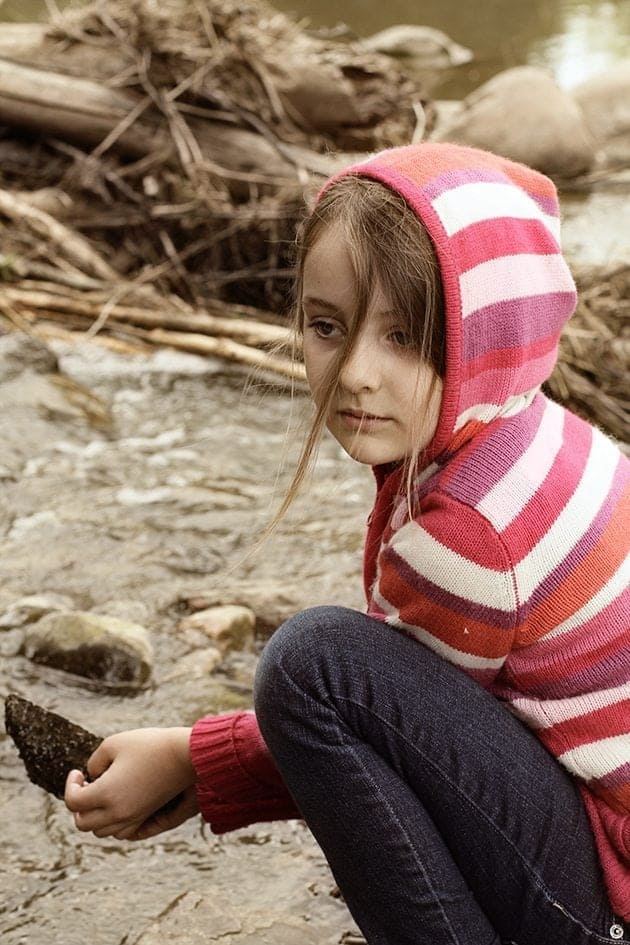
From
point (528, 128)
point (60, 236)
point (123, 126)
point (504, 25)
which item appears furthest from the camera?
point (504, 25)

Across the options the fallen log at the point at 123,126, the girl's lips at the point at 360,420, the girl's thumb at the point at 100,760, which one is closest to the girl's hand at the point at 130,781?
the girl's thumb at the point at 100,760

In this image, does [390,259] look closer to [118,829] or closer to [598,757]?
[598,757]

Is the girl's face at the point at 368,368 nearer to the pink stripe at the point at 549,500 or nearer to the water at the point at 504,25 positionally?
the pink stripe at the point at 549,500

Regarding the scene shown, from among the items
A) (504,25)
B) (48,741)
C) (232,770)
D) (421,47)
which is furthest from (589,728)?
(504,25)

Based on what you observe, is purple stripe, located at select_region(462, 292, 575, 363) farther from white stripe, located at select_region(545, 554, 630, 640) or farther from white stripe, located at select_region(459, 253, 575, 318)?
white stripe, located at select_region(545, 554, 630, 640)

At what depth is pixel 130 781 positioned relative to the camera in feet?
4.96

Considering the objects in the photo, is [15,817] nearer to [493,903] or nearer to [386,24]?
[493,903]

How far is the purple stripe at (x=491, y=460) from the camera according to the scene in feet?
4.14

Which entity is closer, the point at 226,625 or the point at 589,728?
the point at 589,728

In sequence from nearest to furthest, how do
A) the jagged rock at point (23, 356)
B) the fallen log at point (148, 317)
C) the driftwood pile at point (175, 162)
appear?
the jagged rock at point (23, 356)
the fallen log at point (148, 317)
the driftwood pile at point (175, 162)

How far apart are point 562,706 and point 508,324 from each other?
0.42 metres

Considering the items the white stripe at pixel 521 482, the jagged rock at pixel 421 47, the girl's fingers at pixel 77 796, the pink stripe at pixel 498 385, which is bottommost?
the jagged rock at pixel 421 47

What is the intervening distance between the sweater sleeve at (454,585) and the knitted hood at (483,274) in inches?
4.4

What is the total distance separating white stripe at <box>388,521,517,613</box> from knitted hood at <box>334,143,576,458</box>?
0.13 m
